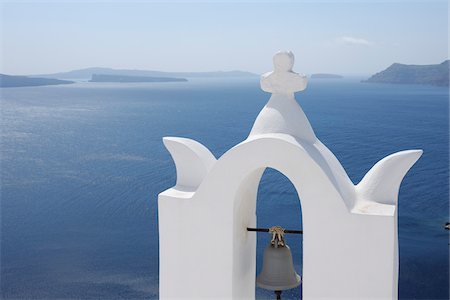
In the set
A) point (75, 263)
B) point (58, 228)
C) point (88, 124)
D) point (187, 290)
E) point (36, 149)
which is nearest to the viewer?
point (187, 290)

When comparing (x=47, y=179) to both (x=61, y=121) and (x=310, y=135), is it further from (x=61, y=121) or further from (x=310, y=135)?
(x=310, y=135)

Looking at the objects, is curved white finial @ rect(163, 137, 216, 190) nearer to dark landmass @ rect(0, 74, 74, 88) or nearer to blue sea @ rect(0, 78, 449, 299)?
blue sea @ rect(0, 78, 449, 299)

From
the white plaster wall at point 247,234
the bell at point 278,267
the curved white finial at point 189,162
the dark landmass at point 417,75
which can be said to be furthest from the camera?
the dark landmass at point 417,75

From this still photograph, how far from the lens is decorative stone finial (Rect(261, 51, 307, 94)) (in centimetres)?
457

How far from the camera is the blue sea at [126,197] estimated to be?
84.1 feet

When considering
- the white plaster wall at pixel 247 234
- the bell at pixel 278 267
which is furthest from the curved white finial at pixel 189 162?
the bell at pixel 278 267

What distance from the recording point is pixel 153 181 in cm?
3809

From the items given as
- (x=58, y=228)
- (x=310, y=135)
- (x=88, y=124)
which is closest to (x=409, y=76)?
(x=88, y=124)

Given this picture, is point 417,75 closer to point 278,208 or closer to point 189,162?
point 278,208

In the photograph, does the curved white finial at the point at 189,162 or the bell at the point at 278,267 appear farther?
the bell at the point at 278,267

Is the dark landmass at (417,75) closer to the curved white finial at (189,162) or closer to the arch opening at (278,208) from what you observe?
the arch opening at (278,208)

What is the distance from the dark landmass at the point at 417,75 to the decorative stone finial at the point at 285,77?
417ft

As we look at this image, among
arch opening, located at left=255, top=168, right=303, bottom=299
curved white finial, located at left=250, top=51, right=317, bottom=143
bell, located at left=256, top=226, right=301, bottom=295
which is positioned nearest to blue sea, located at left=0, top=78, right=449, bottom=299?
arch opening, located at left=255, top=168, right=303, bottom=299

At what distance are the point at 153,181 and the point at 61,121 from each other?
35294mm
